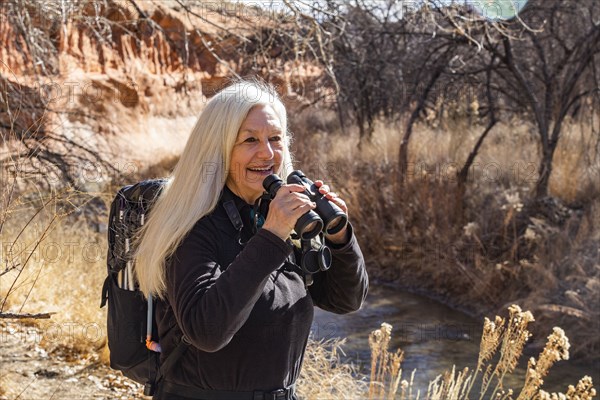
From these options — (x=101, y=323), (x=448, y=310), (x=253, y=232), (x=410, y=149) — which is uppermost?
(x=253, y=232)

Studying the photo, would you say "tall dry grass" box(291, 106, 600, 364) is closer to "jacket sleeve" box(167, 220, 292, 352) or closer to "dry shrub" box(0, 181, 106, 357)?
"dry shrub" box(0, 181, 106, 357)

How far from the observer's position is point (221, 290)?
1720 millimetres

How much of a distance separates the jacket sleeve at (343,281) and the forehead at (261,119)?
1.14 ft

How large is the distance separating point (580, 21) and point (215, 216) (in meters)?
7.70

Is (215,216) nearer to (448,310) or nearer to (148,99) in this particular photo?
(448,310)

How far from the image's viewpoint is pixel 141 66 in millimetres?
13141

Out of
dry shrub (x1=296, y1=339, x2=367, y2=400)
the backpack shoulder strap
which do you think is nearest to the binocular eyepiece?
the backpack shoulder strap

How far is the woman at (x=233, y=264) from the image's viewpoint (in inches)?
68.7

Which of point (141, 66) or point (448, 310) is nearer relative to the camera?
point (448, 310)

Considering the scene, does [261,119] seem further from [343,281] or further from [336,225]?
[343,281]

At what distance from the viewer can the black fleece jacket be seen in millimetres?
1726

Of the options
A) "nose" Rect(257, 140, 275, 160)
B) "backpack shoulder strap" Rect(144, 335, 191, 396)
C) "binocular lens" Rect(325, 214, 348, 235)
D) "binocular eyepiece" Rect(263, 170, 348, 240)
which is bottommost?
"backpack shoulder strap" Rect(144, 335, 191, 396)

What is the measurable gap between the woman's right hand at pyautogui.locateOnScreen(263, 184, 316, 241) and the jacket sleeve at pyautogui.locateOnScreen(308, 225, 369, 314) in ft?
0.75

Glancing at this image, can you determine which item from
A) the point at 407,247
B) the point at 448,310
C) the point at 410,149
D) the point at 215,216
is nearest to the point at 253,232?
the point at 215,216
